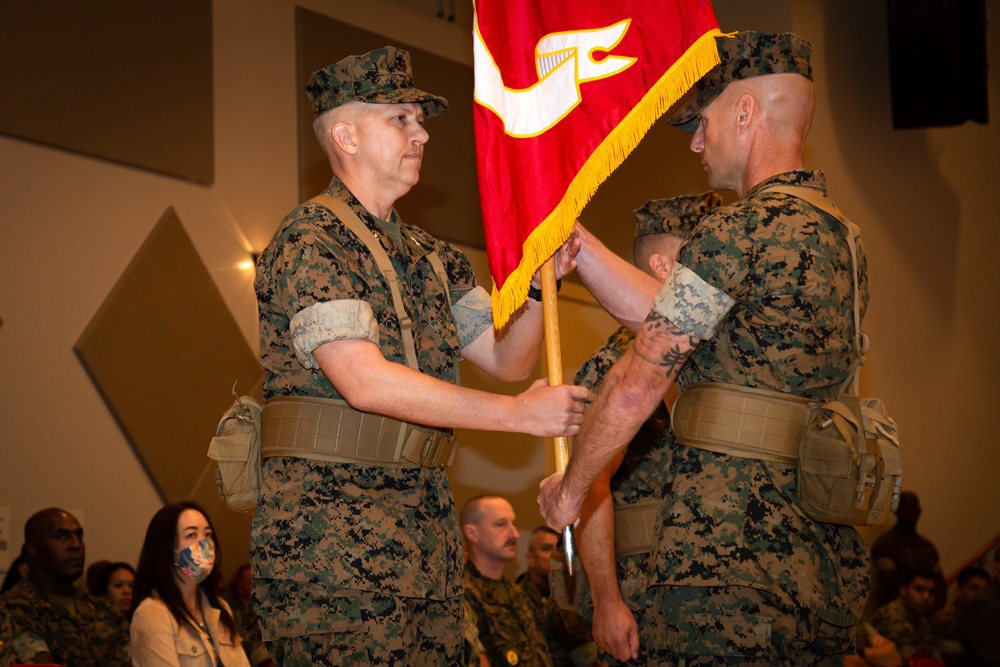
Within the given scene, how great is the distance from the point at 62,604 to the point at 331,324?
143 inches

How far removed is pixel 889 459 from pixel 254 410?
4.74 feet

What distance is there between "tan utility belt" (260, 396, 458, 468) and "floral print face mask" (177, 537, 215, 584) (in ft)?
8.26

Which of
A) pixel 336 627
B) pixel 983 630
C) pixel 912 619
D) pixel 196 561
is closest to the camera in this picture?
pixel 336 627

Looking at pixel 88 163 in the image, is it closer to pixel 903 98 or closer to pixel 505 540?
pixel 505 540

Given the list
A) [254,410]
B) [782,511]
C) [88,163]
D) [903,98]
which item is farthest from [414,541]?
[903,98]

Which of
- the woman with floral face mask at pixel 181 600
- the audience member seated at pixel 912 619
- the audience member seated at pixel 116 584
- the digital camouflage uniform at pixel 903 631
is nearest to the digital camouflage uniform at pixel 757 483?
the woman with floral face mask at pixel 181 600

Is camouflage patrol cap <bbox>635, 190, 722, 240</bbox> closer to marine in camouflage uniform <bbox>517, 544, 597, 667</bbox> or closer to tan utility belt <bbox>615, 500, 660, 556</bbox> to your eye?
tan utility belt <bbox>615, 500, 660, 556</bbox>

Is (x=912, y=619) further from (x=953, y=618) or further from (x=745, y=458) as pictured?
(x=745, y=458)

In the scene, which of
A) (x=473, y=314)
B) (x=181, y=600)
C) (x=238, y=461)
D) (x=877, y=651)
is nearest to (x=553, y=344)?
(x=473, y=314)

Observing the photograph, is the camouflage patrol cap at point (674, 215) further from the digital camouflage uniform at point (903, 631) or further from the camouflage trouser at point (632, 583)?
the digital camouflage uniform at point (903, 631)

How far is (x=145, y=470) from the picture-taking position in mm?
6539

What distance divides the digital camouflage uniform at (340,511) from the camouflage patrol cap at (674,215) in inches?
43.5

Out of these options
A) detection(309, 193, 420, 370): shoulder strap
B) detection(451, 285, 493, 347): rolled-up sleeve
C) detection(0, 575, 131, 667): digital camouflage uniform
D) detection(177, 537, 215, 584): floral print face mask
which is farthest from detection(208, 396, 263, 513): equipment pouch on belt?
detection(0, 575, 131, 667): digital camouflage uniform

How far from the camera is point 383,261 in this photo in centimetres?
268
